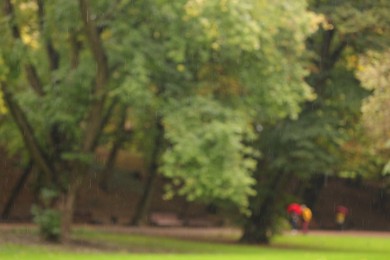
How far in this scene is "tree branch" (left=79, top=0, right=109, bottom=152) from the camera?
23281 millimetres

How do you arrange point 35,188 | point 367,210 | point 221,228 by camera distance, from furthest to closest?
point 367,210 → point 221,228 → point 35,188

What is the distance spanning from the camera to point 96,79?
2486 cm

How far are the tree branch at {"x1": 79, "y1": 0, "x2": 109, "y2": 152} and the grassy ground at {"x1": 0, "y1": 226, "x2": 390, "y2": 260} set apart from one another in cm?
306

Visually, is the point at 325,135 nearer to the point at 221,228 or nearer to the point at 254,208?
the point at 254,208

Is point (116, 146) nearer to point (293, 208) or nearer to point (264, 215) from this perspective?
point (293, 208)

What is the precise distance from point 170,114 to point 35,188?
666 centimetres

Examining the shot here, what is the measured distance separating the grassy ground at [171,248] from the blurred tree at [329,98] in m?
3.00

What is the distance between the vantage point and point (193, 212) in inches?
1964

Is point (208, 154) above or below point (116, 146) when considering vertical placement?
above

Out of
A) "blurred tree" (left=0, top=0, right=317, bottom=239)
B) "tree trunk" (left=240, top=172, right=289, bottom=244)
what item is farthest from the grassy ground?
"blurred tree" (left=0, top=0, right=317, bottom=239)

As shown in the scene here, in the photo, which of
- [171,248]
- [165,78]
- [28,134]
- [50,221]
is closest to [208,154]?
[165,78]

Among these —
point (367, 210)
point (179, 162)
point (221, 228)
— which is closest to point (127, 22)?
point (179, 162)

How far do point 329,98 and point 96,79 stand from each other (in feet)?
31.5

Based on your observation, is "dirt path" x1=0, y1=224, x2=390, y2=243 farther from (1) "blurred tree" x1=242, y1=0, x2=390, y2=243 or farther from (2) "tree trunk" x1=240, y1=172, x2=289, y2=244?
(1) "blurred tree" x1=242, y1=0, x2=390, y2=243
